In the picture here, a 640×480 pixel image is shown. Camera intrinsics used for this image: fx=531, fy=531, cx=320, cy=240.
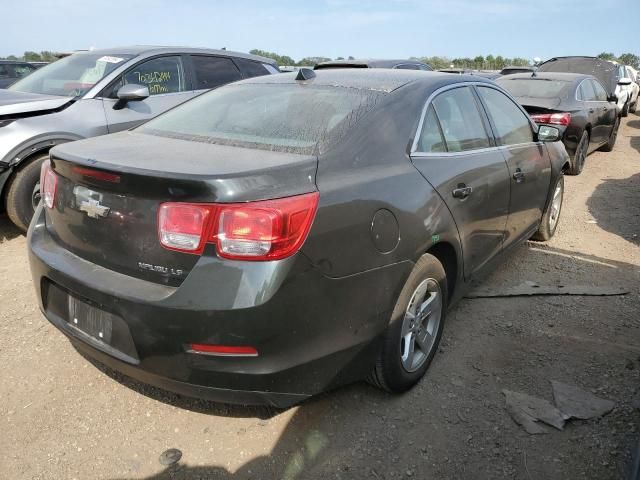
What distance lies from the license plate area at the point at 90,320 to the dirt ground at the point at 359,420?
531 millimetres

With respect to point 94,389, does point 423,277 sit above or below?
above

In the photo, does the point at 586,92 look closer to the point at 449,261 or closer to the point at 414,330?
the point at 449,261

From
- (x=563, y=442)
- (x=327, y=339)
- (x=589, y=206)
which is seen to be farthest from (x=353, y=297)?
(x=589, y=206)

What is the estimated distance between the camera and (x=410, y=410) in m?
2.64

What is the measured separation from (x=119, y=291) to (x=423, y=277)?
55.8 inches

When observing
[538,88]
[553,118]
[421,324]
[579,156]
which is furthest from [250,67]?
[579,156]

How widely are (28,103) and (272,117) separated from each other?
3123 millimetres

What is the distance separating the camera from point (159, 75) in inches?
222

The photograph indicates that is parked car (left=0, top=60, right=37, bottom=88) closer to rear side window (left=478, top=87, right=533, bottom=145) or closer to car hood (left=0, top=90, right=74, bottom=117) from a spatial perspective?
car hood (left=0, top=90, right=74, bottom=117)

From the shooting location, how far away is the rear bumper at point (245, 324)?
1.92 meters

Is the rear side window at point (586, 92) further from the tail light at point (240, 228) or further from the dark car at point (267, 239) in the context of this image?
the tail light at point (240, 228)

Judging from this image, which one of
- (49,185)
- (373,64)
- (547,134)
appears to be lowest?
(49,185)

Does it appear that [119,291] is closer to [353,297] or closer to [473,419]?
[353,297]

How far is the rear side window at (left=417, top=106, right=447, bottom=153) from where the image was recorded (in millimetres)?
2778
